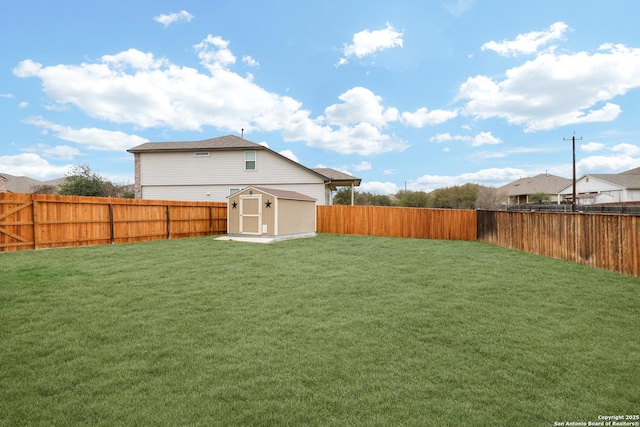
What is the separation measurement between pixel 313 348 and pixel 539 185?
56.4 meters

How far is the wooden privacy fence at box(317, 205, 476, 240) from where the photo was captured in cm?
1534

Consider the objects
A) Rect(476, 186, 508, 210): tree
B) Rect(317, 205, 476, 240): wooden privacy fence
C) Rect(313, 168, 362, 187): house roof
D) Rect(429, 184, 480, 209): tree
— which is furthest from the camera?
Rect(429, 184, 480, 209): tree

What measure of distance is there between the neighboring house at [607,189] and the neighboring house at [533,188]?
5154 mm

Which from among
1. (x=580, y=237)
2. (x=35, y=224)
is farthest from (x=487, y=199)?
(x=35, y=224)

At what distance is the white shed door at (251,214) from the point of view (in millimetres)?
13234

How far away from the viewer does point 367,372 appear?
2773mm

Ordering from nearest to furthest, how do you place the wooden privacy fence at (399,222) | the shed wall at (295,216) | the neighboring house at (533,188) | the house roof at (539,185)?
the shed wall at (295,216) < the wooden privacy fence at (399,222) < the neighboring house at (533,188) < the house roof at (539,185)

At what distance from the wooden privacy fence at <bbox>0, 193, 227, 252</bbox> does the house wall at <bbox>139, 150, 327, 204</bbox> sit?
4948 millimetres

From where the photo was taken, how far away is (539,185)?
160 feet

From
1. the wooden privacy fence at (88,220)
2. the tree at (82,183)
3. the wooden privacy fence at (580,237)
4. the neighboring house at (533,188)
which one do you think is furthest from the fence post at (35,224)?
the neighboring house at (533,188)

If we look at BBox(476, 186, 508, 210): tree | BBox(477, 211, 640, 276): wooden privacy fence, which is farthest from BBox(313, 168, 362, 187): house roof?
BBox(476, 186, 508, 210): tree

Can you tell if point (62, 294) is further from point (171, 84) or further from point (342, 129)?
point (342, 129)

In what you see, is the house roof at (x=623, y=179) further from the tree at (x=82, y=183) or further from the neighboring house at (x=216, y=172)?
the tree at (x=82, y=183)

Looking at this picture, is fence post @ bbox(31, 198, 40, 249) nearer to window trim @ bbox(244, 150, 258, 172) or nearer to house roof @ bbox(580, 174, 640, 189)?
window trim @ bbox(244, 150, 258, 172)
